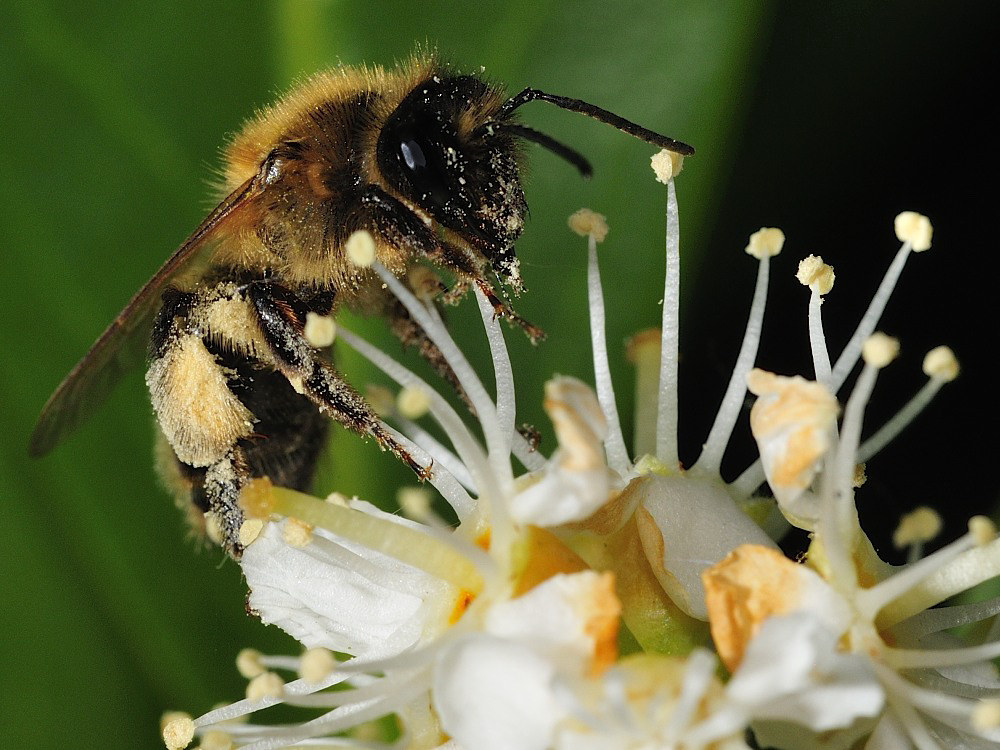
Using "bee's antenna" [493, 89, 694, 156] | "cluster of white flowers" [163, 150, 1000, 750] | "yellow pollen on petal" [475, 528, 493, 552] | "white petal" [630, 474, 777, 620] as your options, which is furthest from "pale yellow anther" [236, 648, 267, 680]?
"bee's antenna" [493, 89, 694, 156]

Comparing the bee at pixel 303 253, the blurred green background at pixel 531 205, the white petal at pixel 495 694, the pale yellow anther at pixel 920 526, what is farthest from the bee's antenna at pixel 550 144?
the white petal at pixel 495 694

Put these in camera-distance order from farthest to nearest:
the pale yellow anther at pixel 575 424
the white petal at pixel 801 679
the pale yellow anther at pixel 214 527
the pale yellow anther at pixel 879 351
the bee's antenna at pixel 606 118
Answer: the pale yellow anther at pixel 214 527
the bee's antenna at pixel 606 118
the pale yellow anther at pixel 879 351
the pale yellow anther at pixel 575 424
the white petal at pixel 801 679

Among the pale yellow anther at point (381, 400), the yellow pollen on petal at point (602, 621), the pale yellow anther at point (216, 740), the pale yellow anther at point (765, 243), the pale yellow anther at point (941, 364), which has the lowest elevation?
the yellow pollen on petal at point (602, 621)

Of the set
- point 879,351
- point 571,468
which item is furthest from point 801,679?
point 879,351

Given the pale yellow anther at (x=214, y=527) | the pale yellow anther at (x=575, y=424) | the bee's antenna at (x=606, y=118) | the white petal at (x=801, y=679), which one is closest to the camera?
the white petal at (x=801, y=679)

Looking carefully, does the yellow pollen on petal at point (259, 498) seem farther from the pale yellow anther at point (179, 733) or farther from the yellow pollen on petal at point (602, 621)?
the yellow pollen on petal at point (602, 621)

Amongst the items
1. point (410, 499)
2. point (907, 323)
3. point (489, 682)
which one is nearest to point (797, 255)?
point (907, 323)

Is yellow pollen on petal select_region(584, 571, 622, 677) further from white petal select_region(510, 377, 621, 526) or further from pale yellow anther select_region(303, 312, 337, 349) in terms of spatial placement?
pale yellow anther select_region(303, 312, 337, 349)

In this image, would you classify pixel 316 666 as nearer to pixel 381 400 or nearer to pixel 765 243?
pixel 381 400
